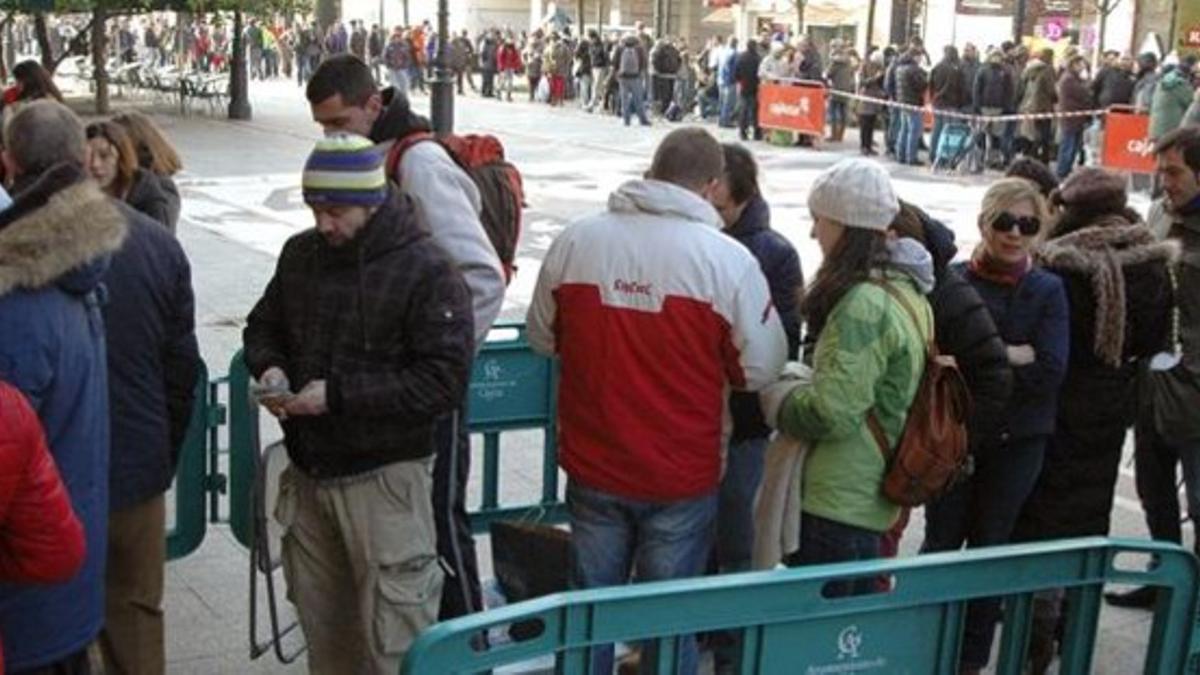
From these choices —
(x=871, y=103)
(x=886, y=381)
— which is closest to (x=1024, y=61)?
(x=871, y=103)

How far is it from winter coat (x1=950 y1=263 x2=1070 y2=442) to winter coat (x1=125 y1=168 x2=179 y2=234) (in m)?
2.80

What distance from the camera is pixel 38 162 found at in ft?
12.8

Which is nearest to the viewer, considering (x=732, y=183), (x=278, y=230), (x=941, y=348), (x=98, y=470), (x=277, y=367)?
(x=98, y=470)

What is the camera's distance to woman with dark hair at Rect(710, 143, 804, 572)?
4754 mm

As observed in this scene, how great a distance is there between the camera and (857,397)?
3701mm

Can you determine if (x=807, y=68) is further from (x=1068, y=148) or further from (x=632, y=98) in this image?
(x=1068, y=148)

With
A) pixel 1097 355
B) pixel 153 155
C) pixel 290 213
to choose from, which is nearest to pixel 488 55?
pixel 290 213

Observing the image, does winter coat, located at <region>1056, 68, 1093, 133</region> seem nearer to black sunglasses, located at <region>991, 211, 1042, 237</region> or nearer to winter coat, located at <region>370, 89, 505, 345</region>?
black sunglasses, located at <region>991, 211, 1042, 237</region>

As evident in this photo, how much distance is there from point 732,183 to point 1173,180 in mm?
1661

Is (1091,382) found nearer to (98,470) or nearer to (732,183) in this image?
(732,183)

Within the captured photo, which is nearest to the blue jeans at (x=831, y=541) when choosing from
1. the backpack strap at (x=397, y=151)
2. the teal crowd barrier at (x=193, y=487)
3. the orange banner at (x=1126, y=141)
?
the backpack strap at (x=397, y=151)

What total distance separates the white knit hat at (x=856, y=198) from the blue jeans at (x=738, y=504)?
1197 mm

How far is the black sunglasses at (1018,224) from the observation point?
440cm

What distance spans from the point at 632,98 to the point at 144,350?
23996mm
